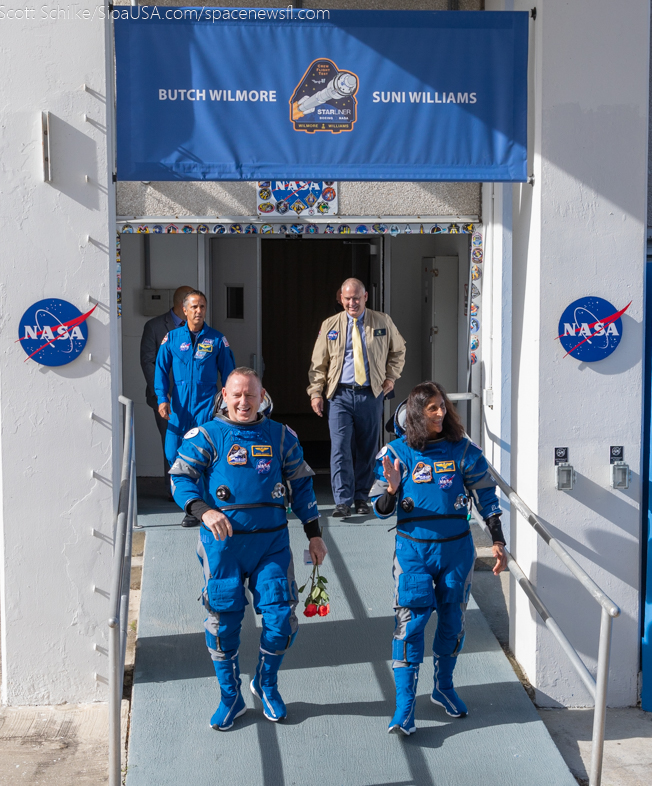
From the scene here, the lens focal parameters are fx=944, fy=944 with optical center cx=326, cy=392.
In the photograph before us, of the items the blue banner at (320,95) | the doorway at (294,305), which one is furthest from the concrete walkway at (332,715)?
the doorway at (294,305)

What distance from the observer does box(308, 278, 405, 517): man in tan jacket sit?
261 inches

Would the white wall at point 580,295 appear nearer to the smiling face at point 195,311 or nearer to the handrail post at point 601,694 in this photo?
the handrail post at point 601,694

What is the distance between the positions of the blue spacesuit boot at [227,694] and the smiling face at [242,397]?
1.11 m

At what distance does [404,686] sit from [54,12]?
3548mm

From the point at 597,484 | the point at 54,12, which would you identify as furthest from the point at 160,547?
the point at 54,12

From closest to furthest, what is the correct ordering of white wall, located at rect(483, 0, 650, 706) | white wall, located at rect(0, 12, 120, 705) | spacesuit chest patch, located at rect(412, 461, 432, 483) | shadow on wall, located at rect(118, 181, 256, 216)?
spacesuit chest patch, located at rect(412, 461, 432, 483)
white wall, located at rect(0, 12, 120, 705)
white wall, located at rect(483, 0, 650, 706)
shadow on wall, located at rect(118, 181, 256, 216)

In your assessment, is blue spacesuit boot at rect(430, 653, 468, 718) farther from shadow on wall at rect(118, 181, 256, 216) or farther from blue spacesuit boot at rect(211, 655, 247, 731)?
shadow on wall at rect(118, 181, 256, 216)

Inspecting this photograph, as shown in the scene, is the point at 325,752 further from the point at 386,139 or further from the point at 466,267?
the point at 466,267

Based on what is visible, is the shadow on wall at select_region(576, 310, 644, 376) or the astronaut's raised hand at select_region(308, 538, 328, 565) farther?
the shadow on wall at select_region(576, 310, 644, 376)

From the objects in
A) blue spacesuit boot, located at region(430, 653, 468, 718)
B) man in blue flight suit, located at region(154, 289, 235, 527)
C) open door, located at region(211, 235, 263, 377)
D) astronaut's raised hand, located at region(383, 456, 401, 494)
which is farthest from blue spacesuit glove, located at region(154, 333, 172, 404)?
blue spacesuit boot, located at region(430, 653, 468, 718)

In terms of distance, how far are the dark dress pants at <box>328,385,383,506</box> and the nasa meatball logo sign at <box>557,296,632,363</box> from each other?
203 cm

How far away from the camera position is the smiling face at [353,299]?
6.57m

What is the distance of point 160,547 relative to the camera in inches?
251

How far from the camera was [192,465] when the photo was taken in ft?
13.8
